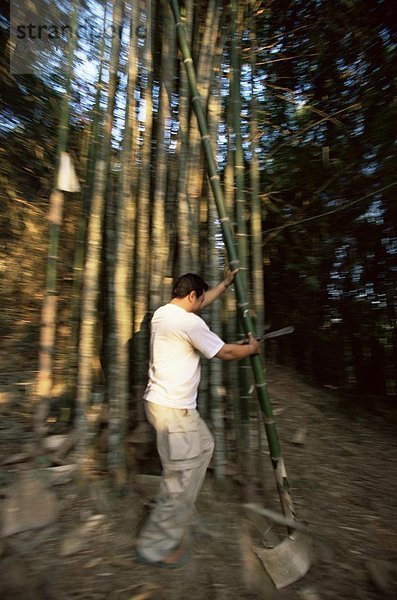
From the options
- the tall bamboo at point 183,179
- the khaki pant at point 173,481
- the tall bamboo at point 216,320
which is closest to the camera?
the khaki pant at point 173,481

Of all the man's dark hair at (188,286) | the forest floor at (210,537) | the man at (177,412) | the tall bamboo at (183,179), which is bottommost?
the forest floor at (210,537)

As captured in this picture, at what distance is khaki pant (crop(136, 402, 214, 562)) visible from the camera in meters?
1.77

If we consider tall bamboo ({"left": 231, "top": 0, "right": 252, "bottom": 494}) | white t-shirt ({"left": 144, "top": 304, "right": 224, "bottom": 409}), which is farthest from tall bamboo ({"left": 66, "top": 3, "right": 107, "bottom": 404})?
tall bamboo ({"left": 231, "top": 0, "right": 252, "bottom": 494})

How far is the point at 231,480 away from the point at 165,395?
2.21 ft

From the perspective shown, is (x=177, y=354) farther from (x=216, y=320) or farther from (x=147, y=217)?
(x=147, y=217)

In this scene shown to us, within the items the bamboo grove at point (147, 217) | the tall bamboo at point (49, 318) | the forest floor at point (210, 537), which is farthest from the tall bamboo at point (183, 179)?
the forest floor at point (210, 537)

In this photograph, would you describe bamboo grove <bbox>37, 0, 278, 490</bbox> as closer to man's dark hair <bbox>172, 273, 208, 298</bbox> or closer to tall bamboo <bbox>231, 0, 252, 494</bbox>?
tall bamboo <bbox>231, 0, 252, 494</bbox>

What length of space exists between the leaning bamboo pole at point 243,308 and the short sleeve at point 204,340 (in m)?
0.19

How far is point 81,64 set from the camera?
2709 millimetres

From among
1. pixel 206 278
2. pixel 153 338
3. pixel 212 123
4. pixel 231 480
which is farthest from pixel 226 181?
pixel 231 480

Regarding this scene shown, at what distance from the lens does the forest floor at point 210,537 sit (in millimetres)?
1595

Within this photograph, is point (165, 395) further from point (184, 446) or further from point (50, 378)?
point (50, 378)

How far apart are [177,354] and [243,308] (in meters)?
0.37

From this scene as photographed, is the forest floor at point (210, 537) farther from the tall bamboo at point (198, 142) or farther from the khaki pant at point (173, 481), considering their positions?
the tall bamboo at point (198, 142)
